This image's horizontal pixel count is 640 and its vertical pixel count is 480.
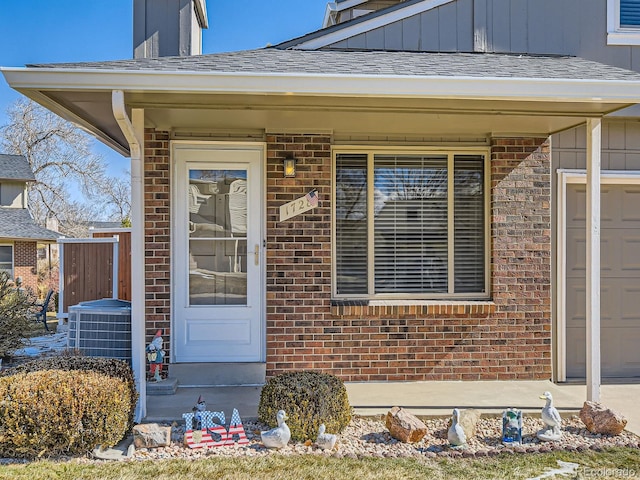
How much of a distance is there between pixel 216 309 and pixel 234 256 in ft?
1.89

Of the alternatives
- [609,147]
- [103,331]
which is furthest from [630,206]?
[103,331]

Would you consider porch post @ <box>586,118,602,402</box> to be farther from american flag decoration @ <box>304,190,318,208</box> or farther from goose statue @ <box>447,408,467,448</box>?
american flag decoration @ <box>304,190,318,208</box>

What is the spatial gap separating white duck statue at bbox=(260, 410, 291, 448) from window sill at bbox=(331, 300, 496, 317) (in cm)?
170

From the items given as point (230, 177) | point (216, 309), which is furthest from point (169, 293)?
point (230, 177)

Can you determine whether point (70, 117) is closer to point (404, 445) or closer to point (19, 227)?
point (404, 445)

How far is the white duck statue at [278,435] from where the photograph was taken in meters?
3.77

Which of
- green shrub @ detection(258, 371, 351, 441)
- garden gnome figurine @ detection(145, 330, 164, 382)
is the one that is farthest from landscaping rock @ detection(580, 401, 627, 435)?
garden gnome figurine @ detection(145, 330, 164, 382)

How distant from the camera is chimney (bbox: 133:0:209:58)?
6.13 m

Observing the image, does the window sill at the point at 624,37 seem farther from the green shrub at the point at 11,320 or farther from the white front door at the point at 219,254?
the green shrub at the point at 11,320

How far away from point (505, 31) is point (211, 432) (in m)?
4.98

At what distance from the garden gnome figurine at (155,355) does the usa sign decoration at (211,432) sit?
110cm

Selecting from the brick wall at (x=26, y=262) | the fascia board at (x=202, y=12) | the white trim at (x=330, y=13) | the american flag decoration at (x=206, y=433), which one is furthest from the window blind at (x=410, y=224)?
the brick wall at (x=26, y=262)

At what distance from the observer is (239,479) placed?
132 inches

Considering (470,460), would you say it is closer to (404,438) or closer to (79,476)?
(404,438)
